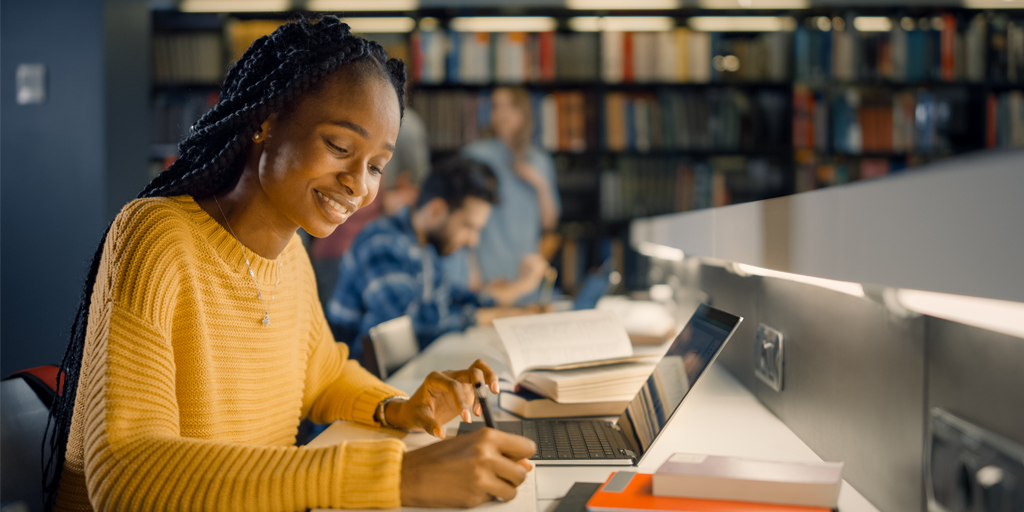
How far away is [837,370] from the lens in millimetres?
795

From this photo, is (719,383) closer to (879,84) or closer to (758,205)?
(758,205)

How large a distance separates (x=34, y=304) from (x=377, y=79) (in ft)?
9.19

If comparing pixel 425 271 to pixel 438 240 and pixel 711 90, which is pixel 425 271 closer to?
pixel 438 240

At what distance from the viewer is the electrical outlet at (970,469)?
46 centimetres

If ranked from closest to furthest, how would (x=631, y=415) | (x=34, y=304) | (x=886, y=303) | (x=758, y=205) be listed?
(x=886, y=303), (x=631, y=415), (x=758, y=205), (x=34, y=304)

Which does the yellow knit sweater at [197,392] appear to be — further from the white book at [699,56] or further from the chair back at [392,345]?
the white book at [699,56]

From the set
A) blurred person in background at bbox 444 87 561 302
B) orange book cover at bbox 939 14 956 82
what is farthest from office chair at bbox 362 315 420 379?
orange book cover at bbox 939 14 956 82

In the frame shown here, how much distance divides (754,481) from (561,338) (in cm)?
65

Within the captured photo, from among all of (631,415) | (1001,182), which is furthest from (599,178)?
(1001,182)

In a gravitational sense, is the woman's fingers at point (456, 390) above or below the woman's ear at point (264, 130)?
below

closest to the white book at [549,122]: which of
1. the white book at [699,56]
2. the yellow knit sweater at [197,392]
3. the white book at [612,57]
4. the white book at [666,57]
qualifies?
the white book at [612,57]

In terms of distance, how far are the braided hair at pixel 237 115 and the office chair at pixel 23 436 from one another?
16 millimetres

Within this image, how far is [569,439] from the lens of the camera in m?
0.87

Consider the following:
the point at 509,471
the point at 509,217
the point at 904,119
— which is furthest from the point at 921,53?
the point at 509,471
